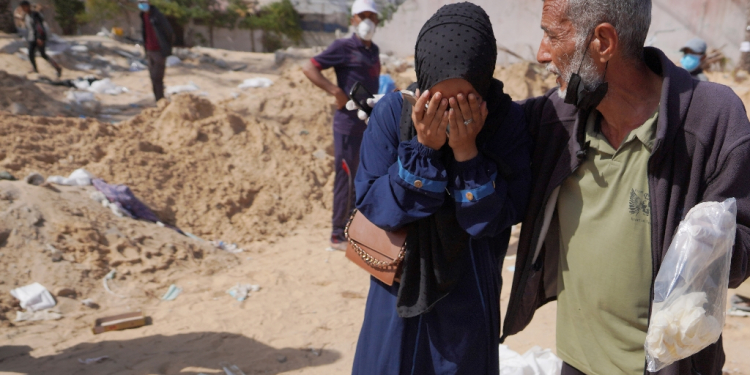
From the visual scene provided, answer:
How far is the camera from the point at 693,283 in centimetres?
147

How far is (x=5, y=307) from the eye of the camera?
14.2 ft

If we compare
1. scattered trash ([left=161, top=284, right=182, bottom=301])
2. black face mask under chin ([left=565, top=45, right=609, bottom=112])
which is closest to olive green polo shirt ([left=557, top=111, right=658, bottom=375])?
black face mask under chin ([left=565, top=45, right=609, bottom=112])

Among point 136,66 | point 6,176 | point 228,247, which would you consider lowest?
point 228,247

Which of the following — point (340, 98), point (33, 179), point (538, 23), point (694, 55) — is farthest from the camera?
point (538, 23)

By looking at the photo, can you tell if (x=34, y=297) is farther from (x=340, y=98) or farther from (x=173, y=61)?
(x=173, y=61)

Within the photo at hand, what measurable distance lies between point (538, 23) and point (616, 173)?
1549 centimetres

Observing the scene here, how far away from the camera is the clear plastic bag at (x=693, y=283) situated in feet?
4.67

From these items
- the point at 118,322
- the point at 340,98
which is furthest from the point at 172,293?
the point at 340,98

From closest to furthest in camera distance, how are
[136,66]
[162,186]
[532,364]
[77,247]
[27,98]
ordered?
1. [532,364]
2. [77,247]
3. [162,186]
4. [27,98]
5. [136,66]

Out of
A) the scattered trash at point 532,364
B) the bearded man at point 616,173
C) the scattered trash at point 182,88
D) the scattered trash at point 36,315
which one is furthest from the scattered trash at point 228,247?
the scattered trash at point 182,88

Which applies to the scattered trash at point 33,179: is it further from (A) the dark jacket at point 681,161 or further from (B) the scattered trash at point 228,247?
(A) the dark jacket at point 681,161

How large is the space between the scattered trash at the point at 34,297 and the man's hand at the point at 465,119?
4025 mm

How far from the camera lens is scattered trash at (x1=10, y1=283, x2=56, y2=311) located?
172 inches

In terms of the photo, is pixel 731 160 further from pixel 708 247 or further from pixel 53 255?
pixel 53 255
